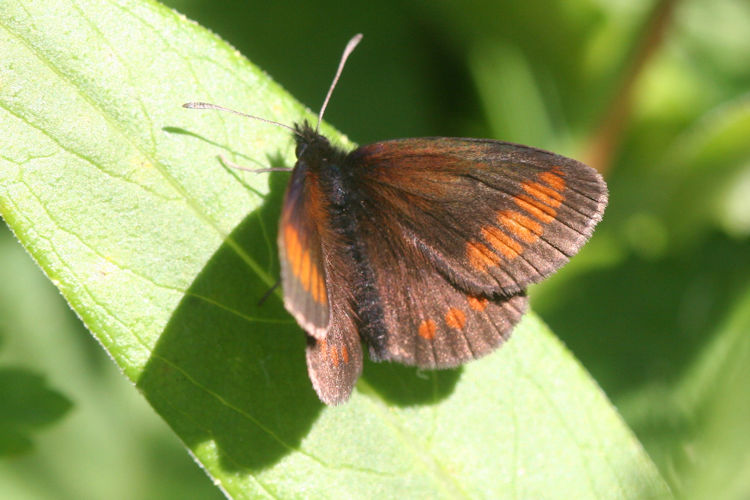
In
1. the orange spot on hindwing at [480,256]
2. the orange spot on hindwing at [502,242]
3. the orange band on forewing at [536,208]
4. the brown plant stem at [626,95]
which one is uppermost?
the brown plant stem at [626,95]

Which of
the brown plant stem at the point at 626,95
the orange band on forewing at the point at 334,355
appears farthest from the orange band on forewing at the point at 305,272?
the brown plant stem at the point at 626,95

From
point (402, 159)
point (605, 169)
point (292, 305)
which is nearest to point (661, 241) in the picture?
point (605, 169)

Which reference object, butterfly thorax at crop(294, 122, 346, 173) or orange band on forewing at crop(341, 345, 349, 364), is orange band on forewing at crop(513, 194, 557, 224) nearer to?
butterfly thorax at crop(294, 122, 346, 173)

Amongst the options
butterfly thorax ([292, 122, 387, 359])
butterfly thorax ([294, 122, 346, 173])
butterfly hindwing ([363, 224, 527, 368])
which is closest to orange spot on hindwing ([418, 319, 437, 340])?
butterfly hindwing ([363, 224, 527, 368])

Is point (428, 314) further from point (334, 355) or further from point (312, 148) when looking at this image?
point (312, 148)

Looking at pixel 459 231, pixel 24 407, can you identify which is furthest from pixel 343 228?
pixel 24 407

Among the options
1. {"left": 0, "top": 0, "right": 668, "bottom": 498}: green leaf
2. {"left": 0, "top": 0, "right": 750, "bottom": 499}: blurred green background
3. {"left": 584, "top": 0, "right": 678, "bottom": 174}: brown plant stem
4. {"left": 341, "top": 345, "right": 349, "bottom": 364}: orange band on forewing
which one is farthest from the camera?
{"left": 584, "top": 0, "right": 678, "bottom": 174}: brown plant stem

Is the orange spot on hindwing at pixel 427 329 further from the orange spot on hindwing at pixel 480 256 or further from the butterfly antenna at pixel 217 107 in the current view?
the butterfly antenna at pixel 217 107
